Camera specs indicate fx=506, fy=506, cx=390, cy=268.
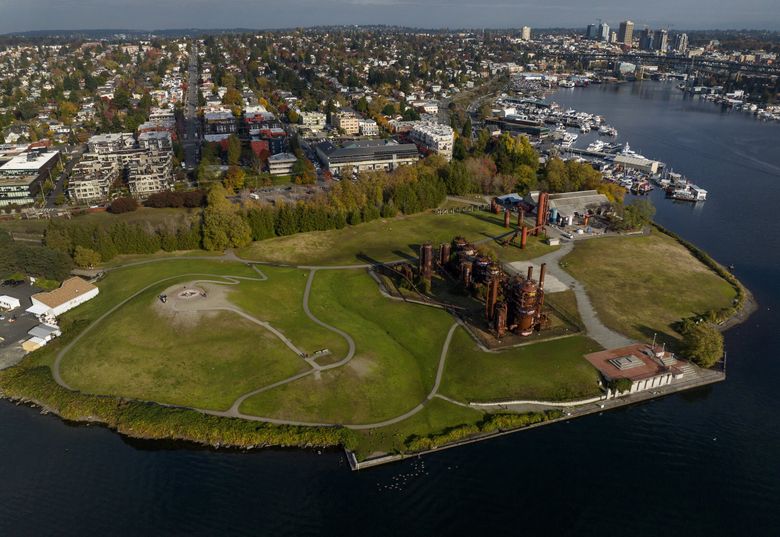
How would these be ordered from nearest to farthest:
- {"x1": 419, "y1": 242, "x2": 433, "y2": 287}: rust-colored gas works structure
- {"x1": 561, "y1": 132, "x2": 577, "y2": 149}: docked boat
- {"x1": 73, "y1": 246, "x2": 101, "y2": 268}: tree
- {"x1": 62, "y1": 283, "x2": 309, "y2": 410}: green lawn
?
{"x1": 62, "y1": 283, "x2": 309, "y2": 410}: green lawn < {"x1": 419, "y1": 242, "x2": 433, "y2": 287}: rust-colored gas works structure < {"x1": 73, "y1": 246, "x2": 101, "y2": 268}: tree < {"x1": 561, "y1": 132, "x2": 577, "y2": 149}: docked boat

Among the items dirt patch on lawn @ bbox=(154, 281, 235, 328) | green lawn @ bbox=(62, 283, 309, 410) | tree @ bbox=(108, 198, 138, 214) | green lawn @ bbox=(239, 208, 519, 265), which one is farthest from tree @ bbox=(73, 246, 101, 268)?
tree @ bbox=(108, 198, 138, 214)

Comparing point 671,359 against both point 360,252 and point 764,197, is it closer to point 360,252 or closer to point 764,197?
point 360,252

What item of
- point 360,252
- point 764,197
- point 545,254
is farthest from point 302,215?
point 764,197

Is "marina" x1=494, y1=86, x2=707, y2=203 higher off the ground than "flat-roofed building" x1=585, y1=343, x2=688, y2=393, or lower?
higher

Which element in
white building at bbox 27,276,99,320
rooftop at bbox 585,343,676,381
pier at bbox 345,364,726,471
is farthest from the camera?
white building at bbox 27,276,99,320

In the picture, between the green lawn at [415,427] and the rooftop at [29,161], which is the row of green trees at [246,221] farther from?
the green lawn at [415,427]

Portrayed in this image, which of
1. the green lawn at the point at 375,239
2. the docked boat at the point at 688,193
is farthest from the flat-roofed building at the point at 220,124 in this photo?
the docked boat at the point at 688,193

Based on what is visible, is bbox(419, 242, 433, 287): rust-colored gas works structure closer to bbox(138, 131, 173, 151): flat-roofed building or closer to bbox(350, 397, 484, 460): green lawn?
bbox(350, 397, 484, 460): green lawn
